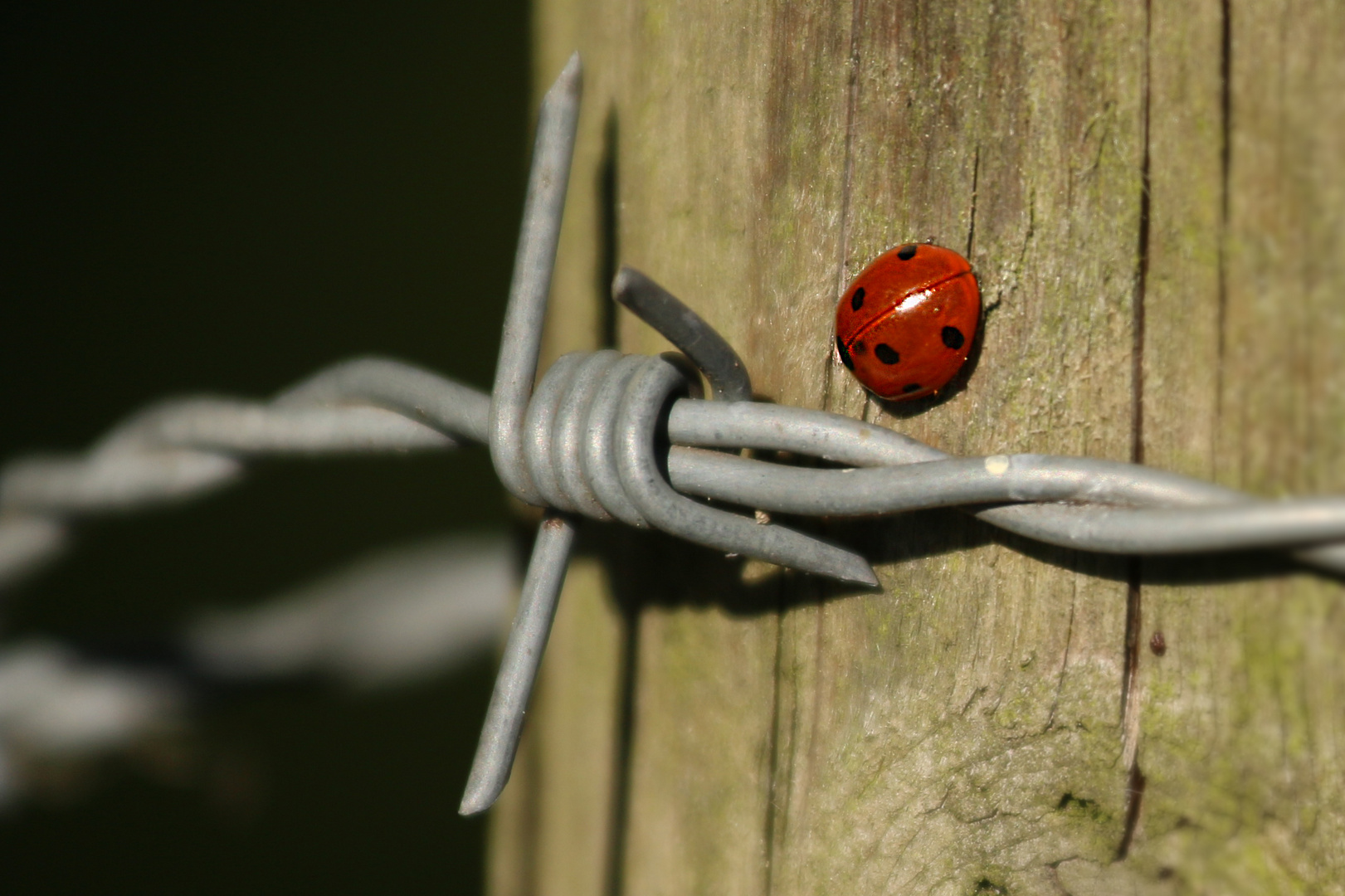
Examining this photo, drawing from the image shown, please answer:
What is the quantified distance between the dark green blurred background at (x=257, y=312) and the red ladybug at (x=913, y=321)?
1983 mm

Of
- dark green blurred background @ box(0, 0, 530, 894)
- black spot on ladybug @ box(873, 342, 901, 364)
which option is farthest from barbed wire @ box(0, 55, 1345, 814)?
dark green blurred background @ box(0, 0, 530, 894)

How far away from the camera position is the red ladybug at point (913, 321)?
0.67 m

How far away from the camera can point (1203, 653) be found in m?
0.61

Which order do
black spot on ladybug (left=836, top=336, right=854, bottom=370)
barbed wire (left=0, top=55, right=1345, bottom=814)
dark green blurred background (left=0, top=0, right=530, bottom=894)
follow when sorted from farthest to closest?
dark green blurred background (left=0, top=0, right=530, bottom=894), black spot on ladybug (left=836, top=336, right=854, bottom=370), barbed wire (left=0, top=55, right=1345, bottom=814)

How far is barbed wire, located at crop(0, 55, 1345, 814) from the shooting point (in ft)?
1.87

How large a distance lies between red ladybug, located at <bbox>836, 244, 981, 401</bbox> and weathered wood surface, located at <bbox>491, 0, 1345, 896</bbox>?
18mm

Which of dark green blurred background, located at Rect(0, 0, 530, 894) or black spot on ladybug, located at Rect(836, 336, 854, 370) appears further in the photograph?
dark green blurred background, located at Rect(0, 0, 530, 894)

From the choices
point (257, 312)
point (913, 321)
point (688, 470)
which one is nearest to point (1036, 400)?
point (913, 321)

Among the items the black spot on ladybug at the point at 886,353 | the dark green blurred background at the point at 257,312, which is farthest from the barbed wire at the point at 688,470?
the dark green blurred background at the point at 257,312

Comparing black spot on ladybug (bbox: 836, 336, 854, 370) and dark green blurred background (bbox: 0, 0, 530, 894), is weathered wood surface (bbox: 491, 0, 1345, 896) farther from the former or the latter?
dark green blurred background (bbox: 0, 0, 530, 894)

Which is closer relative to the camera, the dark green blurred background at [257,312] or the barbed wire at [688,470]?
the barbed wire at [688,470]

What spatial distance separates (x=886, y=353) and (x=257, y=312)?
2586 mm

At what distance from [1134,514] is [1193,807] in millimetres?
217

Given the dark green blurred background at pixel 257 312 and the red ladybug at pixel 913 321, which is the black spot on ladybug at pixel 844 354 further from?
the dark green blurred background at pixel 257 312
